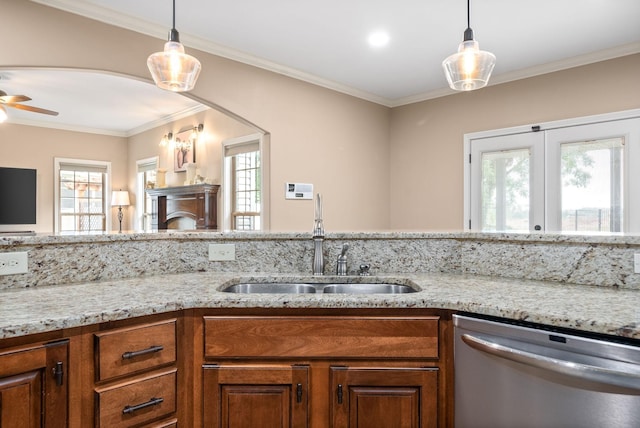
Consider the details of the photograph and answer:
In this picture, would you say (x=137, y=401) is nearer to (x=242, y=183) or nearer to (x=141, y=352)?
(x=141, y=352)

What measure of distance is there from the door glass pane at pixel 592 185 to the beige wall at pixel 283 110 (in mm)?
2053

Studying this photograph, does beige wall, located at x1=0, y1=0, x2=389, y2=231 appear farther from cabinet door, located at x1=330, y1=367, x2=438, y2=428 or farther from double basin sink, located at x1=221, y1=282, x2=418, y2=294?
cabinet door, located at x1=330, y1=367, x2=438, y2=428

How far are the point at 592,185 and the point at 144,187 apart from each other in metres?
6.66

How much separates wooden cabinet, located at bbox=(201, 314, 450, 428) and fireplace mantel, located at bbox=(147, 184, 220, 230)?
4073mm

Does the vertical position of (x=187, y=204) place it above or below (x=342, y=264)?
above

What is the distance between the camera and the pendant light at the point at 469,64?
206 centimetres

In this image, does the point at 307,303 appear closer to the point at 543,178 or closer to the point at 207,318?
the point at 207,318

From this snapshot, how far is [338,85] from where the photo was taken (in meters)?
4.56

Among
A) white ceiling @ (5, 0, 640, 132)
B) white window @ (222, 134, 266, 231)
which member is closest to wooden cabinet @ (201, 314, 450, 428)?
white ceiling @ (5, 0, 640, 132)

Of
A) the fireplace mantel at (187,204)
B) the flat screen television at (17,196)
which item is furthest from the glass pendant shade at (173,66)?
the flat screen television at (17,196)

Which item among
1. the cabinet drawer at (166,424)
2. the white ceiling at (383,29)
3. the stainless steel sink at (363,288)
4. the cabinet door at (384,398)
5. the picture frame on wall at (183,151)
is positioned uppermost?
the white ceiling at (383,29)

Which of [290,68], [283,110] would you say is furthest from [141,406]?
[290,68]

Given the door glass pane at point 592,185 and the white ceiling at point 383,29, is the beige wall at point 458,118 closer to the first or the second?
the white ceiling at point 383,29

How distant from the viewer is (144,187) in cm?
729
